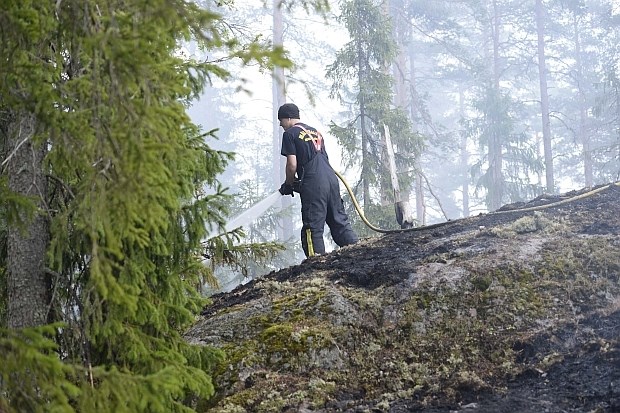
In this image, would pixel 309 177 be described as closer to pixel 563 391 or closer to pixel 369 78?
pixel 563 391

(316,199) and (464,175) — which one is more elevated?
(464,175)

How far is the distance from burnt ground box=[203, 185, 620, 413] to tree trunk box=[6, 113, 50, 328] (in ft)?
6.23

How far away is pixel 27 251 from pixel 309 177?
160 inches

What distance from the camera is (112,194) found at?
251cm

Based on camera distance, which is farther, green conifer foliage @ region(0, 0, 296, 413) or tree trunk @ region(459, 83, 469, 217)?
tree trunk @ region(459, 83, 469, 217)

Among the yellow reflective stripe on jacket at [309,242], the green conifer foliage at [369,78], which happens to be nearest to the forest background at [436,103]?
the green conifer foliage at [369,78]

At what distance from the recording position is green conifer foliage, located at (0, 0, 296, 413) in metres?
2.42

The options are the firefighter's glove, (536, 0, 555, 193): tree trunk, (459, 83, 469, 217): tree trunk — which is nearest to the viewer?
the firefighter's glove

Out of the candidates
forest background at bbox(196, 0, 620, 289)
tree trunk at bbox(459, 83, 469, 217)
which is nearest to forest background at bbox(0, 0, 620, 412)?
forest background at bbox(196, 0, 620, 289)

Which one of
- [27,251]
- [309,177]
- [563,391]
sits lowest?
[563,391]

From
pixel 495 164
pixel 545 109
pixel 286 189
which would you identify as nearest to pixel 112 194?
pixel 286 189

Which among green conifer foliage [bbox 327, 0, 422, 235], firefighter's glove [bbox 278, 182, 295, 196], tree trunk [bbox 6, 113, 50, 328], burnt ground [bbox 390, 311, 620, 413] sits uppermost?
green conifer foliage [bbox 327, 0, 422, 235]

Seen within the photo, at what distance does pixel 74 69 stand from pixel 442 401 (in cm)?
304

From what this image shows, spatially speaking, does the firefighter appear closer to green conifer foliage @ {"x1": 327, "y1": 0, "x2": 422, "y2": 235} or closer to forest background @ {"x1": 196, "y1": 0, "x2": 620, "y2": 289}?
forest background @ {"x1": 196, "y1": 0, "x2": 620, "y2": 289}
